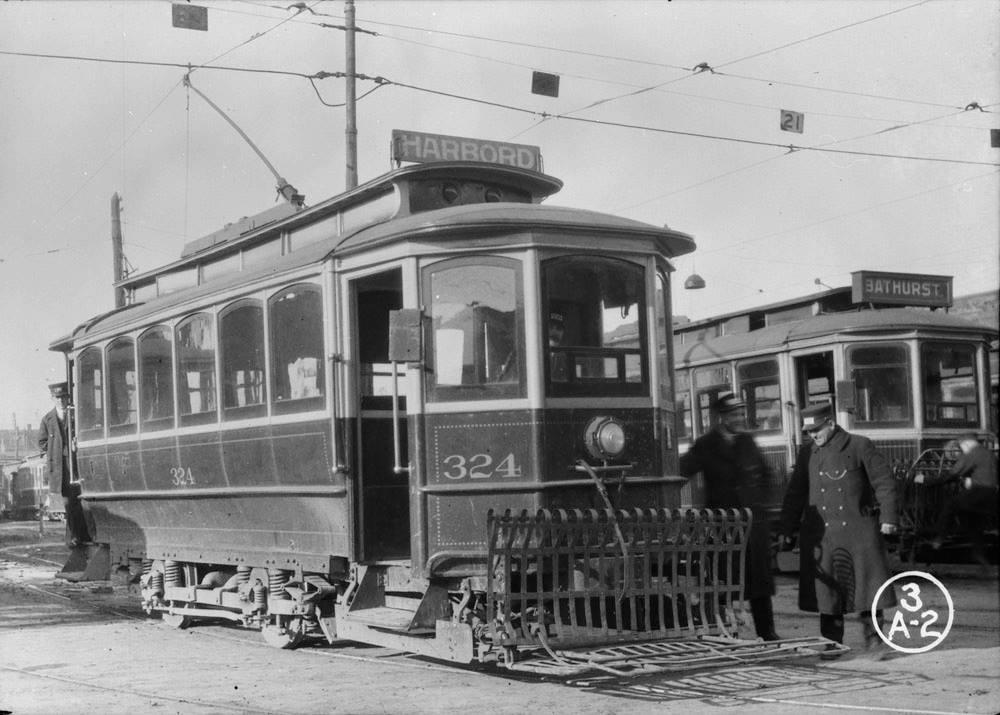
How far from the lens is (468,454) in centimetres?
743

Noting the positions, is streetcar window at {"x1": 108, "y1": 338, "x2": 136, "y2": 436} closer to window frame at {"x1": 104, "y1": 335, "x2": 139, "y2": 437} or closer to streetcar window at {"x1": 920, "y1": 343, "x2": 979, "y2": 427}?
window frame at {"x1": 104, "y1": 335, "x2": 139, "y2": 437}

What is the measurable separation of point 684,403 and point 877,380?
11.3 ft

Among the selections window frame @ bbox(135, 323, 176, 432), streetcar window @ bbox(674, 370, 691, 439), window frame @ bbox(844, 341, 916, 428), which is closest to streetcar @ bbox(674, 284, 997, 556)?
window frame @ bbox(844, 341, 916, 428)

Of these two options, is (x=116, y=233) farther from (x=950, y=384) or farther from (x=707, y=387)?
(x=950, y=384)

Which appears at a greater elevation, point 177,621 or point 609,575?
point 609,575

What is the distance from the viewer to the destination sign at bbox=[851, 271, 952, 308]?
14594 mm

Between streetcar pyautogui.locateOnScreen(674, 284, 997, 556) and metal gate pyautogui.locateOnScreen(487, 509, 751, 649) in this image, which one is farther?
streetcar pyautogui.locateOnScreen(674, 284, 997, 556)

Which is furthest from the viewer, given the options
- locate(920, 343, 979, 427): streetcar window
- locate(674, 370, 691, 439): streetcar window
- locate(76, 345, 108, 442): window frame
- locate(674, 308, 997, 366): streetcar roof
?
locate(674, 370, 691, 439): streetcar window

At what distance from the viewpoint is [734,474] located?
8.40m

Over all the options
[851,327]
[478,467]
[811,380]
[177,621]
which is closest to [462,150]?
[478,467]

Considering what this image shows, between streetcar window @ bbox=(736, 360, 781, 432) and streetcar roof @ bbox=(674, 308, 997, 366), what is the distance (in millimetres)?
218

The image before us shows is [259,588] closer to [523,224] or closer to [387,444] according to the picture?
[387,444]

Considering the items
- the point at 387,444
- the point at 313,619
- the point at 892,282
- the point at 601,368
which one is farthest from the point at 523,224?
the point at 892,282

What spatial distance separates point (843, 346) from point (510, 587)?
26.9 ft
